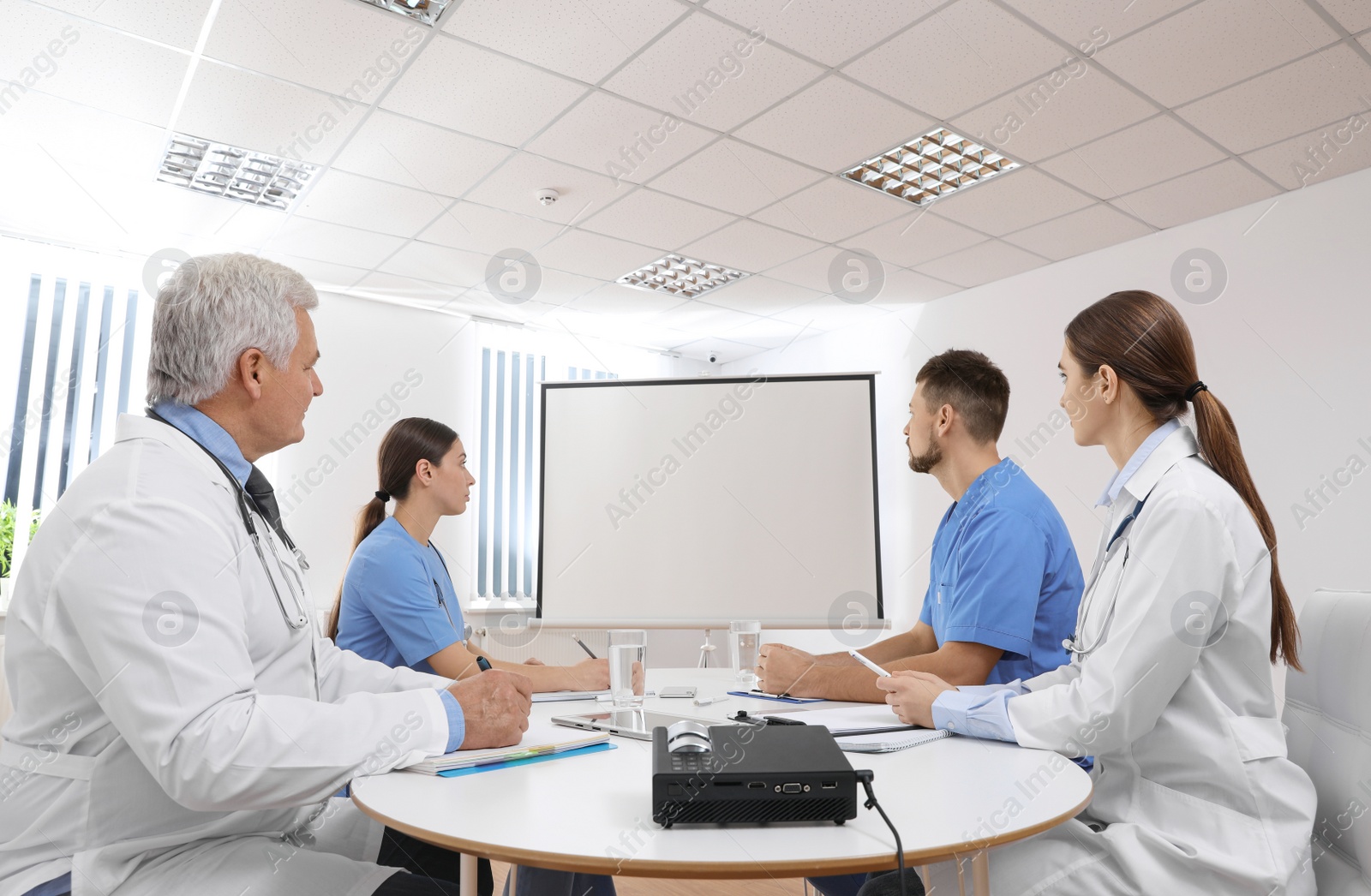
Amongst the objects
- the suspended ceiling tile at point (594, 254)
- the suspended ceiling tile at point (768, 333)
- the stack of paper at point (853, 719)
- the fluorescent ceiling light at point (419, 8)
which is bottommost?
the stack of paper at point (853, 719)

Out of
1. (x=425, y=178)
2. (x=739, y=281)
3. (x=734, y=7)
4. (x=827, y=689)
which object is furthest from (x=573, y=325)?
(x=827, y=689)

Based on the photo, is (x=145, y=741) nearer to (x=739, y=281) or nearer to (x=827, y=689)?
(x=827, y=689)

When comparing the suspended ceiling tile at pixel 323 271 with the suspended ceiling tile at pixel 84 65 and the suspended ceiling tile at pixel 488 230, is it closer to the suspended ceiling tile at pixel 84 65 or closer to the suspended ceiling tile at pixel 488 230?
the suspended ceiling tile at pixel 488 230

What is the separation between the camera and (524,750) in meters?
1.21

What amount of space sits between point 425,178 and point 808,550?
2656mm

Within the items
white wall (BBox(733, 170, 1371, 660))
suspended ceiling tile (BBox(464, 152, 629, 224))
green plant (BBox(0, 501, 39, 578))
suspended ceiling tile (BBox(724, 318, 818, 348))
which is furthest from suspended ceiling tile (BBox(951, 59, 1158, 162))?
green plant (BBox(0, 501, 39, 578))

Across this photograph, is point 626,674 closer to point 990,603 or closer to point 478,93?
point 990,603

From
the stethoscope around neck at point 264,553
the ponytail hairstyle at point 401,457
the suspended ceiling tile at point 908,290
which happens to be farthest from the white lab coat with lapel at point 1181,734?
the suspended ceiling tile at point 908,290

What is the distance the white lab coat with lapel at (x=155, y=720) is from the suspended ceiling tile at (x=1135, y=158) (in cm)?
348

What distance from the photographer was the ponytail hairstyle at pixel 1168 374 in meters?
1.30

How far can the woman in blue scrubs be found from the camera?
74.6 inches

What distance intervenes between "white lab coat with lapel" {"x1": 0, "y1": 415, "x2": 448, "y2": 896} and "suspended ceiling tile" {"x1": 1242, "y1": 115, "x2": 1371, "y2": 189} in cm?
399

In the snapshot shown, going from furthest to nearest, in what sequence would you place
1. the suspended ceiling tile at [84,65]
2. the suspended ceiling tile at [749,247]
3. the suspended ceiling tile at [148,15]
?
the suspended ceiling tile at [749,247], the suspended ceiling tile at [84,65], the suspended ceiling tile at [148,15]

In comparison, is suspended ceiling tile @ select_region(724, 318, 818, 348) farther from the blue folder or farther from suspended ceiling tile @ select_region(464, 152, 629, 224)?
the blue folder
